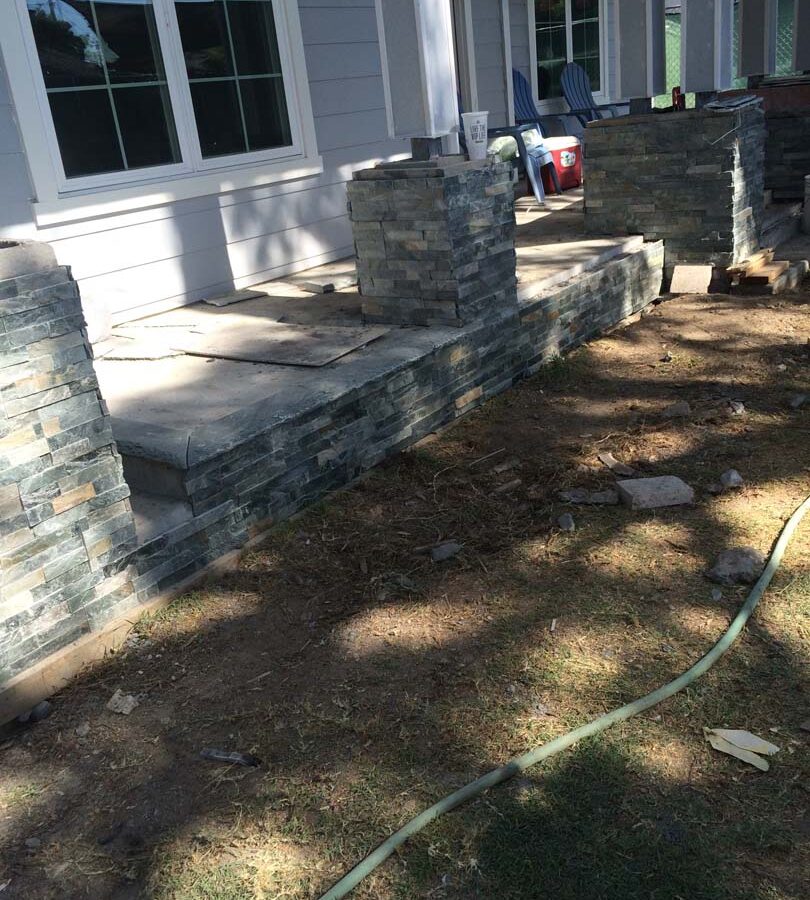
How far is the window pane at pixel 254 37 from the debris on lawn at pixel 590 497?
3969mm

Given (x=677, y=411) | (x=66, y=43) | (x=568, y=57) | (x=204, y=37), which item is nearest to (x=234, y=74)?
(x=204, y=37)

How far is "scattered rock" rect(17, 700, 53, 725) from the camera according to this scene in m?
2.65

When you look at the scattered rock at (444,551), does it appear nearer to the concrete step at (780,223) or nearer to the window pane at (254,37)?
the window pane at (254,37)

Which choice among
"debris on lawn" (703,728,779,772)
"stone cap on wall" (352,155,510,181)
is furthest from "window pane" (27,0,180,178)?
"debris on lawn" (703,728,779,772)

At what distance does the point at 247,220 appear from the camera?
239 inches

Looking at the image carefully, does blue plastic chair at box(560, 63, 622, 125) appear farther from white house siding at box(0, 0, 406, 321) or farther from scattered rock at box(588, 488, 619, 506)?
scattered rock at box(588, 488, 619, 506)

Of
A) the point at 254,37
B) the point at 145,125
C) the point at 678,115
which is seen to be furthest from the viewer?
the point at 678,115

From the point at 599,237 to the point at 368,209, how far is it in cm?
276

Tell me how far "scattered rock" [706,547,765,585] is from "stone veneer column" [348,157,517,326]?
2.01 m

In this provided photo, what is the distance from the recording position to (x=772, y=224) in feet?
25.4

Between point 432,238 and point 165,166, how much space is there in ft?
6.97

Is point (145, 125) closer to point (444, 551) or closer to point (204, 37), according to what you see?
point (204, 37)

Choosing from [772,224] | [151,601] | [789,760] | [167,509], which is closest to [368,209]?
[167,509]

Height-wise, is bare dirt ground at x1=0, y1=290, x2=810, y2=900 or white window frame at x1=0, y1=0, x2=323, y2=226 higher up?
white window frame at x1=0, y1=0, x2=323, y2=226
